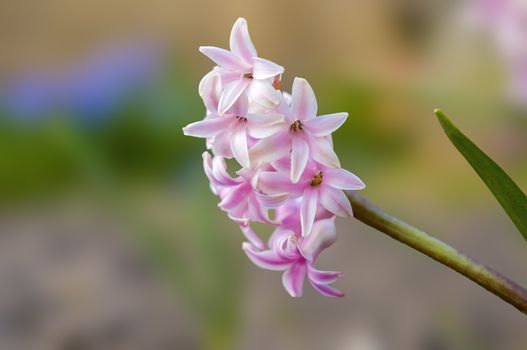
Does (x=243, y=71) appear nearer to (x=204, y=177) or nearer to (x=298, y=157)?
(x=298, y=157)

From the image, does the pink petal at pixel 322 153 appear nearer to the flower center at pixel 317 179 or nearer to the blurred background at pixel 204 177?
the flower center at pixel 317 179

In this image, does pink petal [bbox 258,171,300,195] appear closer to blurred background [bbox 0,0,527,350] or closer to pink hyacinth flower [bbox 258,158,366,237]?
pink hyacinth flower [bbox 258,158,366,237]

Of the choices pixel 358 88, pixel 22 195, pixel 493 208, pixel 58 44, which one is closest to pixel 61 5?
pixel 58 44

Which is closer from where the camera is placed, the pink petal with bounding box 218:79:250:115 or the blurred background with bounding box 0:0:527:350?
the pink petal with bounding box 218:79:250:115

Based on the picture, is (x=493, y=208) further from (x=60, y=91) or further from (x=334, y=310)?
(x=60, y=91)

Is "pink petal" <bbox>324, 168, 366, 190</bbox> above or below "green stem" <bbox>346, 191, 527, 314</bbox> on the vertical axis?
above

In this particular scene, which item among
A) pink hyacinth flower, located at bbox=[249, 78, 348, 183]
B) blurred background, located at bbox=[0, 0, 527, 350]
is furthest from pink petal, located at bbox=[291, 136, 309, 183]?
blurred background, located at bbox=[0, 0, 527, 350]

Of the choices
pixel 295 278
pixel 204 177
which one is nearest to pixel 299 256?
pixel 295 278
